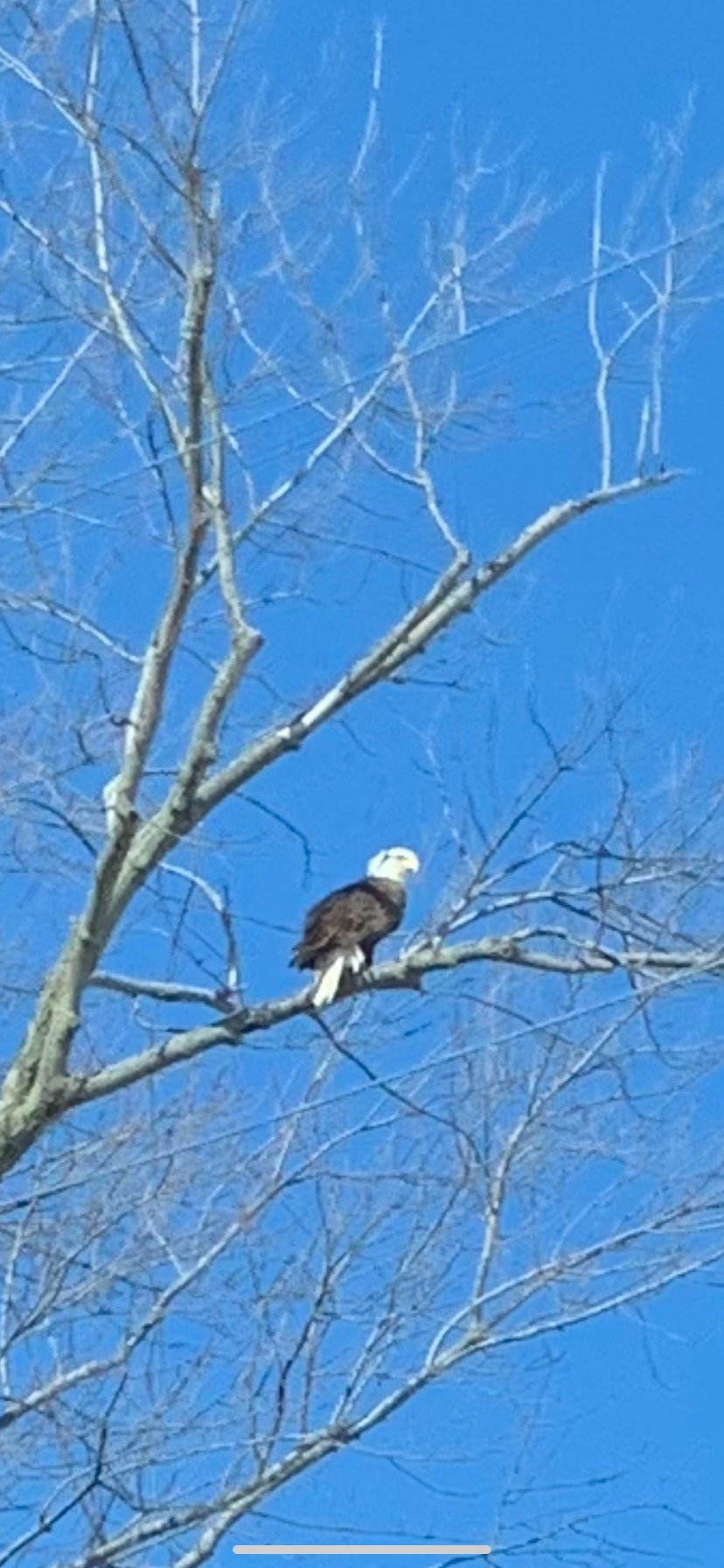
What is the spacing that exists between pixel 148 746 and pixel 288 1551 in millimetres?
1868

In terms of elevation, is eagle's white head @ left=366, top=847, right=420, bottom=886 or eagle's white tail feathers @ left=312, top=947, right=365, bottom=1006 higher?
eagle's white head @ left=366, top=847, right=420, bottom=886

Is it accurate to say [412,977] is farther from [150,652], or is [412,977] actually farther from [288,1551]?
[288,1551]

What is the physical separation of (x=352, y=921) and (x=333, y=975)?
0.34 m

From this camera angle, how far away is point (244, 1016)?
4.79 meters

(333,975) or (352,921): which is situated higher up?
(352,921)

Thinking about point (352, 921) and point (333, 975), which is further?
point (352, 921)

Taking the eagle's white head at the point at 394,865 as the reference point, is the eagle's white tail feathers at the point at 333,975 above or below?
below

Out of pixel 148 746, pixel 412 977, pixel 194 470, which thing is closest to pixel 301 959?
pixel 412 977

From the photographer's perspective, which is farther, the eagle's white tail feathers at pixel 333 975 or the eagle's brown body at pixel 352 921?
the eagle's brown body at pixel 352 921

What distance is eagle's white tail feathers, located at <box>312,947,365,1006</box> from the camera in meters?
4.83

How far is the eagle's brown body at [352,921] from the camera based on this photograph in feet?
16.6

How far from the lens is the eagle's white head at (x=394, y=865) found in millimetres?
5508

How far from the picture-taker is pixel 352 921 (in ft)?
17.1

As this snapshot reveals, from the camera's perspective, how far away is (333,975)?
4.89 metres
